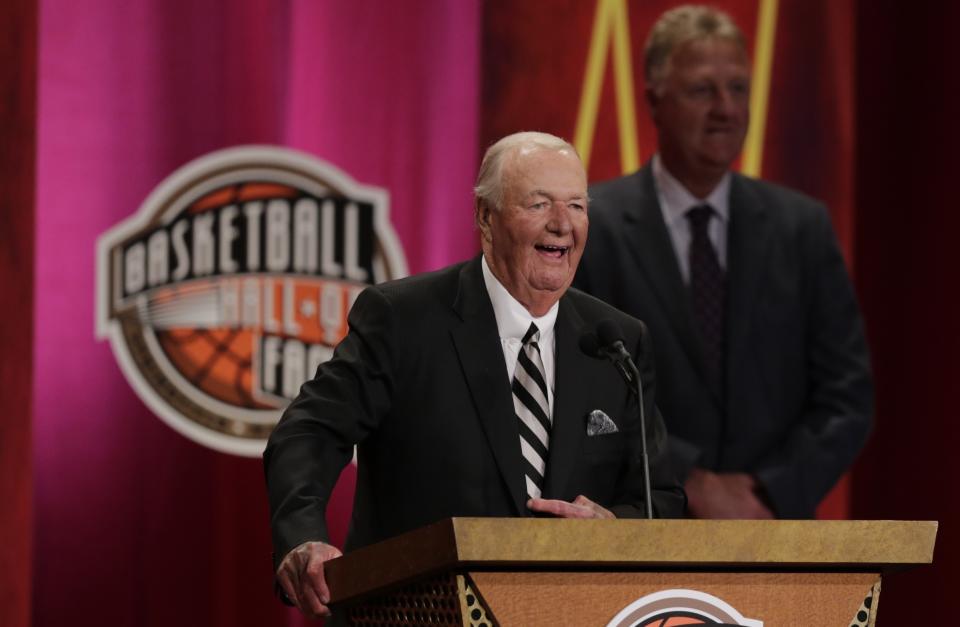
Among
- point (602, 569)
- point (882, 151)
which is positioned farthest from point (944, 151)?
point (602, 569)

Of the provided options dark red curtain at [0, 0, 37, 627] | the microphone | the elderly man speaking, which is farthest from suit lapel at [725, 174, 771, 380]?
dark red curtain at [0, 0, 37, 627]

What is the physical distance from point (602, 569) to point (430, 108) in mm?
2379

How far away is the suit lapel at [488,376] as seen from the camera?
242 centimetres

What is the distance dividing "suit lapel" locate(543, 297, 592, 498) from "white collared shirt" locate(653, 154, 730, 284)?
1188 mm

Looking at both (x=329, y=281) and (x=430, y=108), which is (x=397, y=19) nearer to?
(x=430, y=108)

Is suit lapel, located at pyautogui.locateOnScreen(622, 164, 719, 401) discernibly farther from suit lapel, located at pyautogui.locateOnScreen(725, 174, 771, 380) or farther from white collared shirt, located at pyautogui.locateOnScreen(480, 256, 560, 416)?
white collared shirt, located at pyautogui.locateOnScreen(480, 256, 560, 416)

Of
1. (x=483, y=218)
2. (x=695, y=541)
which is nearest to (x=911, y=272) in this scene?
(x=483, y=218)

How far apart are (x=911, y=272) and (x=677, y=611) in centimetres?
282

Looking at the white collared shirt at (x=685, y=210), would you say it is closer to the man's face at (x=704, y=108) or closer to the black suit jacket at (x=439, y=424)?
the man's face at (x=704, y=108)

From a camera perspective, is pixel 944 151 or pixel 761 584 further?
pixel 944 151

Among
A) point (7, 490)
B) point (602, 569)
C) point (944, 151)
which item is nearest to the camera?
point (602, 569)

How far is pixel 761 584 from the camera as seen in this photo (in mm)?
1979

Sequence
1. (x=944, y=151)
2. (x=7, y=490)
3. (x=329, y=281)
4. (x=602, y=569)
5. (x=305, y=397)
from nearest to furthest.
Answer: (x=602, y=569), (x=305, y=397), (x=7, y=490), (x=329, y=281), (x=944, y=151)

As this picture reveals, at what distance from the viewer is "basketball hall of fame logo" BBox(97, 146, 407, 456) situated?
390cm
